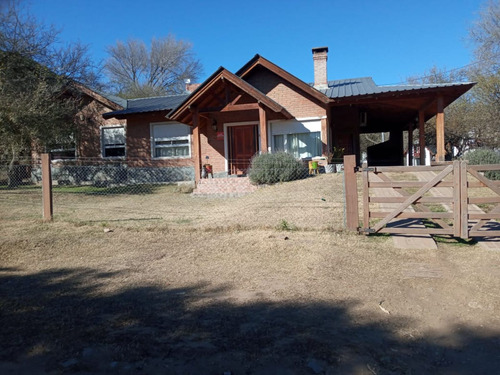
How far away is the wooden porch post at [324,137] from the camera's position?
1565cm

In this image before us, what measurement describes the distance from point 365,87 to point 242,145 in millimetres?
5537

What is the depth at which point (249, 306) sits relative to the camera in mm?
4137

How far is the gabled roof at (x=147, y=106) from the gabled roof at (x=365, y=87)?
6983 mm

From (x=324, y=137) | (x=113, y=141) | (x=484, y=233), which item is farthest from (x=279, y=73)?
(x=484, y=233)

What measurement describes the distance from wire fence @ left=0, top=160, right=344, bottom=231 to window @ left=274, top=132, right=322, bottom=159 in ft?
3.55

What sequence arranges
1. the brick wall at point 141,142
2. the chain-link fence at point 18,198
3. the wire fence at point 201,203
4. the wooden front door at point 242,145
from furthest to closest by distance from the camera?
1. the brick wall at point 141,142
2. the wooden front door at point 242,145
3. the chain-link fence at point 18,198
4. the wire fence at point 201,203

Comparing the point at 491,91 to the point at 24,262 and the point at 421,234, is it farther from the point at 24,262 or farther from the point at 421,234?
the point at 24,262

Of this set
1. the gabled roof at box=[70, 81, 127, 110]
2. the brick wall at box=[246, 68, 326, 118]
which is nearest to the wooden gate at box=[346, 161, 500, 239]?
the brick wall at box=[246, 68, 326, 118]

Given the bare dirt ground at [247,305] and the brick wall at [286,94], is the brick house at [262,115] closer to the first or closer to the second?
the brick wall at [286,94]

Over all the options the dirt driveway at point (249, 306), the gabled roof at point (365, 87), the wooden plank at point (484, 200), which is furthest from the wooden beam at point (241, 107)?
the wooden plank at point (484, 200)

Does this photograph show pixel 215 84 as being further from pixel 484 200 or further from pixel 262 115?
pixel 484 200

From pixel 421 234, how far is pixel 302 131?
10.1m

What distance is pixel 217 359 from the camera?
Answer: 3.06 m

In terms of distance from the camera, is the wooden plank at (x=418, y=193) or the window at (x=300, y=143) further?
the window at (x=300, y=143)
